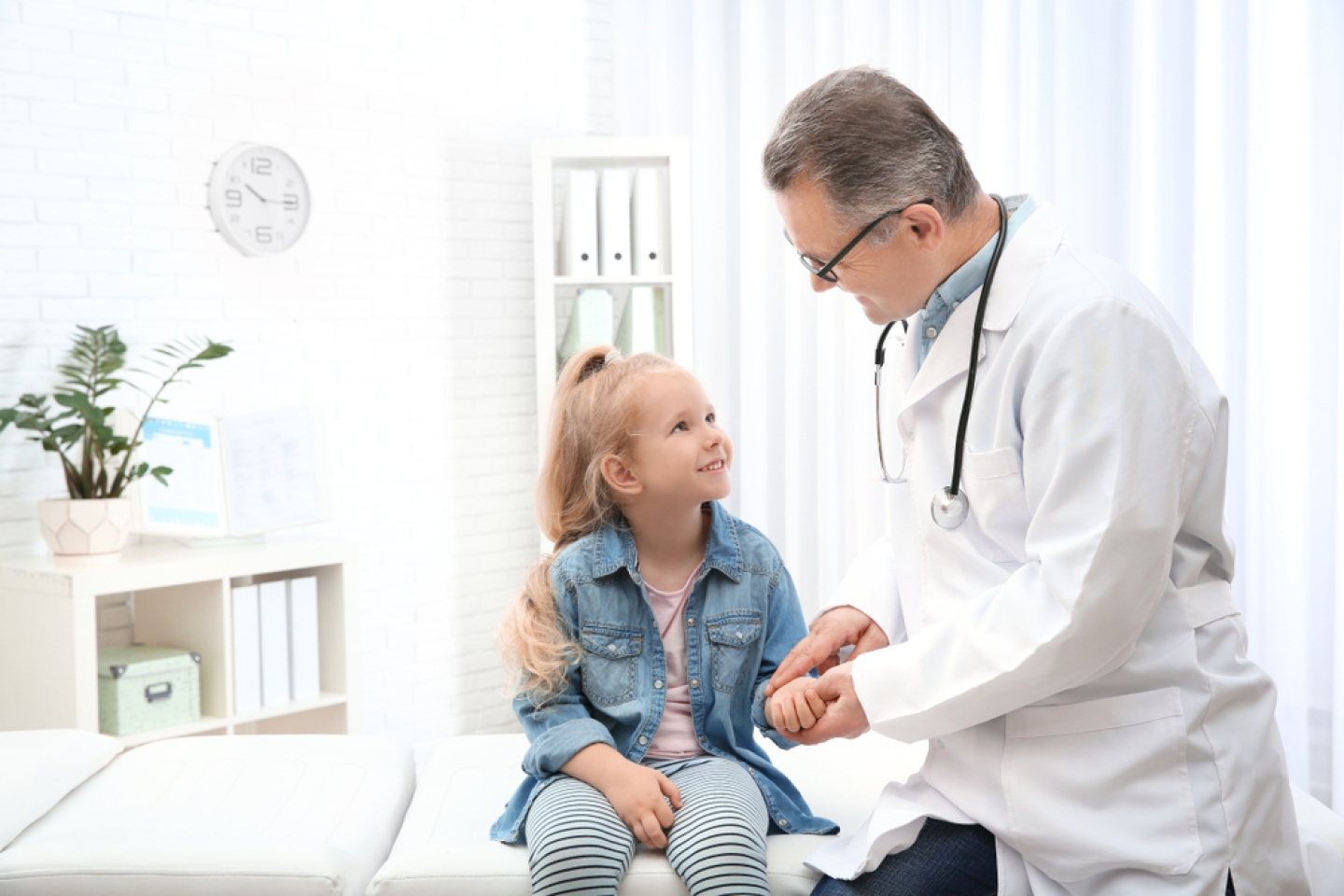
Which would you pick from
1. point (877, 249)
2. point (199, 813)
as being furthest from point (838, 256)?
point (199, 813)

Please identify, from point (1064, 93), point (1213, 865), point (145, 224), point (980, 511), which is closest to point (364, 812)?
point (980, 511)

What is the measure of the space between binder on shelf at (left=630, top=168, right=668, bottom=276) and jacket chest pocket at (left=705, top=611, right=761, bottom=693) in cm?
224

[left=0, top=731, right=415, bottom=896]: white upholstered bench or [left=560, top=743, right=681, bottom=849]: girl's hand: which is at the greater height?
[left=560, top=743, right=681, bottom=849]: girl's hand

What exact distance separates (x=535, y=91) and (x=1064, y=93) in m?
1.95

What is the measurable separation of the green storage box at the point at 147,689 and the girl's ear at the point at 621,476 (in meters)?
1.74

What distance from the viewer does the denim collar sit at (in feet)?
5.65

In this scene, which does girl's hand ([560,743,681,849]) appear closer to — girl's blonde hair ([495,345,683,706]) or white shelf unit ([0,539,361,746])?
girl's blonde hair ([495,345,683,706])

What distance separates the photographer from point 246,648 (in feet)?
10.1

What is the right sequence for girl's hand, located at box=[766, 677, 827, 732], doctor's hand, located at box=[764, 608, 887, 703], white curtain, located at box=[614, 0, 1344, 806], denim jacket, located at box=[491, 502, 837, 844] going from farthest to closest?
1. white curtain, located at box=[614, 0, 1344, 806]
2. denim jacket, located at box=[491, 502, 837, 844]
3. doctor's hand, located at box=[764, 608, 887, 703]
4. girl's hand, located at box=[766, 677, 827, 732]

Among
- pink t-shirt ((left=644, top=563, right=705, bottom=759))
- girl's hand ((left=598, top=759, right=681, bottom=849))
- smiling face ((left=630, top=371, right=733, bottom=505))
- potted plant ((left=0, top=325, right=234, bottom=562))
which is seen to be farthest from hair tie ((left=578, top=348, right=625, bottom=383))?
potted plant ((left=0, top=325, right=234, bottom=562))

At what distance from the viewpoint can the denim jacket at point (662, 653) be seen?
1.67 m

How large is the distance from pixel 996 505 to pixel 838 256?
0.35 metres

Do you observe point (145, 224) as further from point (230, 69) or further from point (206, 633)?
point (206, 633)

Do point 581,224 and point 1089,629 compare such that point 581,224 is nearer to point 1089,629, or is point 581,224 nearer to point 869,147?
point 869,147
